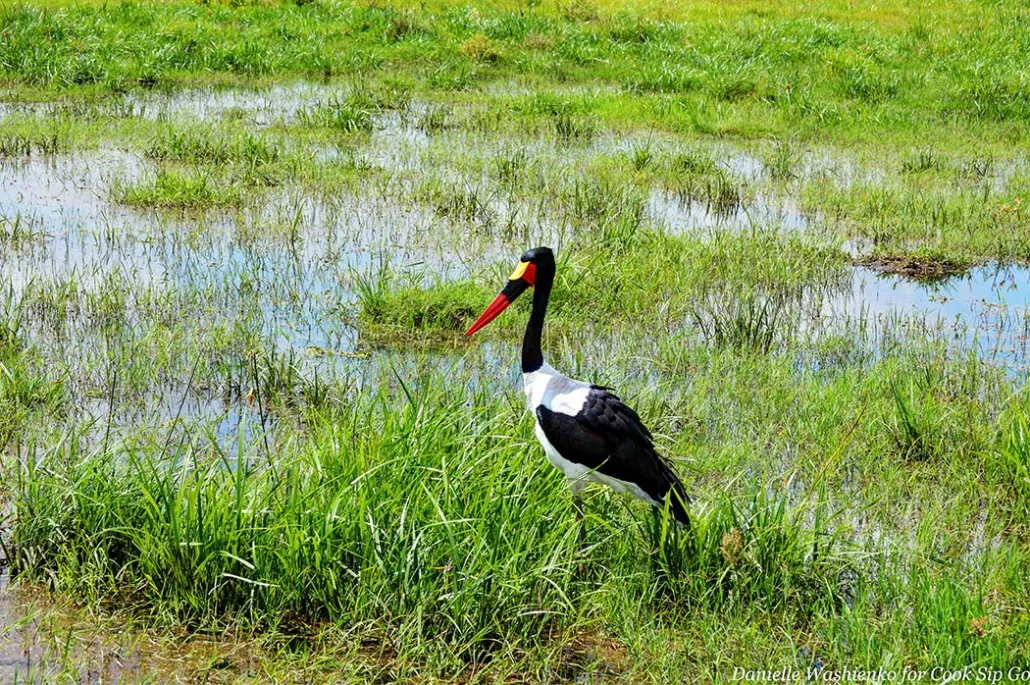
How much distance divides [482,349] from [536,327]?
1.67m

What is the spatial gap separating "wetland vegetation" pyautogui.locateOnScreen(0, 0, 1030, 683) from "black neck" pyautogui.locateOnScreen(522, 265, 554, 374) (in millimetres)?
292

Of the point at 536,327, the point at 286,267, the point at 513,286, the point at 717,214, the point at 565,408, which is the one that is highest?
the point at 513,286

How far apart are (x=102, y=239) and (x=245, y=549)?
179 inches

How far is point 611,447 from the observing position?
13.7 feet

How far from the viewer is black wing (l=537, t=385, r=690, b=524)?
163 inches

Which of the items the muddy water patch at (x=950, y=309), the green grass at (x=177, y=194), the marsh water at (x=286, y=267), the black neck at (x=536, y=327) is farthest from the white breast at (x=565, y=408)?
the green grass at (x=177, y=194)

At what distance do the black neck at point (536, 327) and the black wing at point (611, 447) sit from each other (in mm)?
375

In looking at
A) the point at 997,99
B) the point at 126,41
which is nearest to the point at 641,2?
the point at 997,99

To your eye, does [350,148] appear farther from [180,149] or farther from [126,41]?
[126,41]

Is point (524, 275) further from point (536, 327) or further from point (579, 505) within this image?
point (579, 505)

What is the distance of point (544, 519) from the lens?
157 inches

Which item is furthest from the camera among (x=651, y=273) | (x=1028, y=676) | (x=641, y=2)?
(x=641, y=2)

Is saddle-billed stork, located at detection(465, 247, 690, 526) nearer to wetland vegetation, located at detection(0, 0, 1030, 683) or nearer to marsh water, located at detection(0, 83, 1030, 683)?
wetland vegetation, located at detection(0, 0, 1030, 683)

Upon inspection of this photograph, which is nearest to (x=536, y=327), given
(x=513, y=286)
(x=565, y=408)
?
(x=513, y=286)
